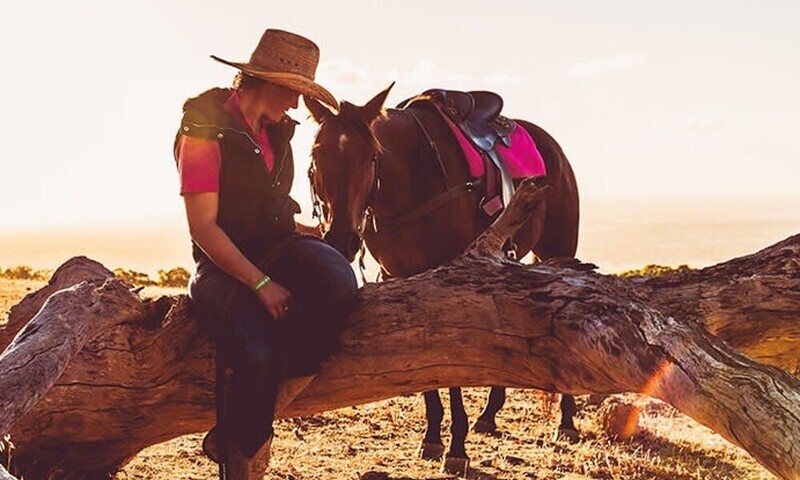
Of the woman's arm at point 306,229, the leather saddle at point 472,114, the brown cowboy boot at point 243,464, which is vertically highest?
the leather saddle at point 472,114

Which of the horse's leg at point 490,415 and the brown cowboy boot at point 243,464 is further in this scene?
the horse's leg at point 490,415

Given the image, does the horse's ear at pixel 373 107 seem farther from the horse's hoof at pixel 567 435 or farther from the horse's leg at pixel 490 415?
the horse's hoof at pixel 567 435

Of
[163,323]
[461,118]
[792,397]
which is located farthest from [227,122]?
[461,118]

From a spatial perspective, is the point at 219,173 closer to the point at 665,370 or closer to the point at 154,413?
the point at 154,413

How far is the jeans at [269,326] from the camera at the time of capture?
4.05m

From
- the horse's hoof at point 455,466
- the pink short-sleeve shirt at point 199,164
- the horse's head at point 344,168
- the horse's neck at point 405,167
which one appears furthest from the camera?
the horse's neck at point 405,167

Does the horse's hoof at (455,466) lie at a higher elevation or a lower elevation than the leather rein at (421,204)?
lower

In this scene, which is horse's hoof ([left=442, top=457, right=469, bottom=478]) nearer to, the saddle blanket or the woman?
the saddle blanket

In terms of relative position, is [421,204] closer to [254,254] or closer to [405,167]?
[405,167]

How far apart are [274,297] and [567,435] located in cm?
457

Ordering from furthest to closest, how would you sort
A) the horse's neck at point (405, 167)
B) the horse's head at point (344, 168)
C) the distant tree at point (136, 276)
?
1. the distant tree at point (136, 276)
2. the horse's neck at point (405, 167)
3. the horse's head at point (344, 168)

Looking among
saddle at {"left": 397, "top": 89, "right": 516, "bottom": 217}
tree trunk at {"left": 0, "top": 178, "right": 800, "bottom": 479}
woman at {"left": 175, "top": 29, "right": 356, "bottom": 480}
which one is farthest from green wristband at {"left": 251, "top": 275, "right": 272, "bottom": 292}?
saddle at {"left": 397, "top": 89, "right": 516, "bottom": 217}

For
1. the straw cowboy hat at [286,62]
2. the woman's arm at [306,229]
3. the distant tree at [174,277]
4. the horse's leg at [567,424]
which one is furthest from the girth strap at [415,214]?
the distant tree at [174,277]

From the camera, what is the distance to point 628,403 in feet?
25.9
